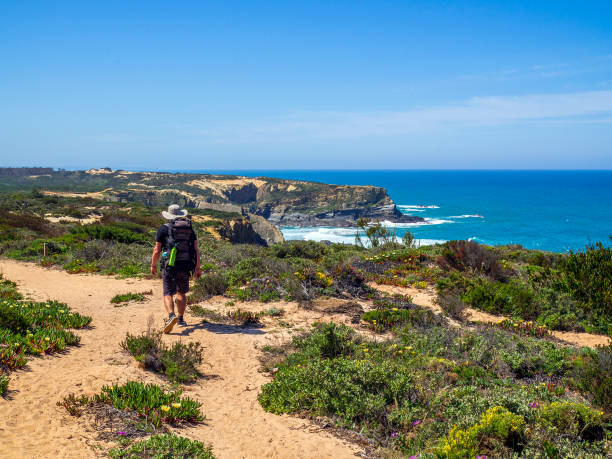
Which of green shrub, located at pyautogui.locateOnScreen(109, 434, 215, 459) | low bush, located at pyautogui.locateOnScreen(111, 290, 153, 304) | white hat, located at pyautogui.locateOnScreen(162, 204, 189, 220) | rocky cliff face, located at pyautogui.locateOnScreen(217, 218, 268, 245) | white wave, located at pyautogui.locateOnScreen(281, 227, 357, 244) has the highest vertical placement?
white hat, located at pyautogui.locateOnScreen(162, 204, 189, 220)

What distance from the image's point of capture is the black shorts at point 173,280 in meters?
7.19

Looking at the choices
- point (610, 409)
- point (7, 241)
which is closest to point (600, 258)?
point (610, 409)

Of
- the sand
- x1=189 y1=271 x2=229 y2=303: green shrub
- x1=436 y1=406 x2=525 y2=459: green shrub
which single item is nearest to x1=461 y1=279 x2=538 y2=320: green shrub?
the sand

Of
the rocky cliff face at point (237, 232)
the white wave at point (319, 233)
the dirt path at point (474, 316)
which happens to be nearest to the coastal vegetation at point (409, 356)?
the dirt path at point (474, 316)

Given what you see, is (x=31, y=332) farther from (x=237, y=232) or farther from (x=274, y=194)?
(x=274, y=194)

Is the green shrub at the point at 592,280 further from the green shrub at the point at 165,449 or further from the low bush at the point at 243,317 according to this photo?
the green shrub at the point at 165,449

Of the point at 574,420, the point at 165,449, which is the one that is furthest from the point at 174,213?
the point at 574,420

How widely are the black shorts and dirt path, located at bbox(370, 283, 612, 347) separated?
5539mm

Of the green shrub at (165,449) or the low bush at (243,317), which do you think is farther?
the low bush at (243,317)

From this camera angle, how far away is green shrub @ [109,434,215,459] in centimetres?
329

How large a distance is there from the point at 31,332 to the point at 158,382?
214 centimetres

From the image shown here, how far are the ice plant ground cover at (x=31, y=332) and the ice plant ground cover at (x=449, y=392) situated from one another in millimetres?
2899

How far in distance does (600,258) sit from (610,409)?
599cm

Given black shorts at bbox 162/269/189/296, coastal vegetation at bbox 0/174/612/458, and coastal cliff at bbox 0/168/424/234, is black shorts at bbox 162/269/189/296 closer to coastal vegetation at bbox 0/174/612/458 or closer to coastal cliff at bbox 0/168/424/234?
coastal vegetation at bbox 0/174/612/458
